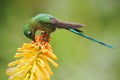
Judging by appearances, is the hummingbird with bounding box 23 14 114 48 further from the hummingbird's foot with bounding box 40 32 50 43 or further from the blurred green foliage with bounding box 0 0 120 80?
the blurred green foliage with bounding box 0 0 120 80

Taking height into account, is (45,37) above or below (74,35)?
above

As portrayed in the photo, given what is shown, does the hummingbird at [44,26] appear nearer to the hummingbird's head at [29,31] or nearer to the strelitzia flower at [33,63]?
the hummingbird's head at [29,31]

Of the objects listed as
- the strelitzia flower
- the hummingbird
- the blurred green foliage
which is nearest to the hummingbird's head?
the hummingbird

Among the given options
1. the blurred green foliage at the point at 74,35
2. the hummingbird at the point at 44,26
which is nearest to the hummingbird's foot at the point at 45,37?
the hummingbird at the point at 44,26

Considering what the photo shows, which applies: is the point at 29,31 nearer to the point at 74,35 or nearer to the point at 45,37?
the point at 45,37

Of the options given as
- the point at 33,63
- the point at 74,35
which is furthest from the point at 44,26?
the point at 74,35

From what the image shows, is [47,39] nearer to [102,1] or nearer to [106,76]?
[106,76]
